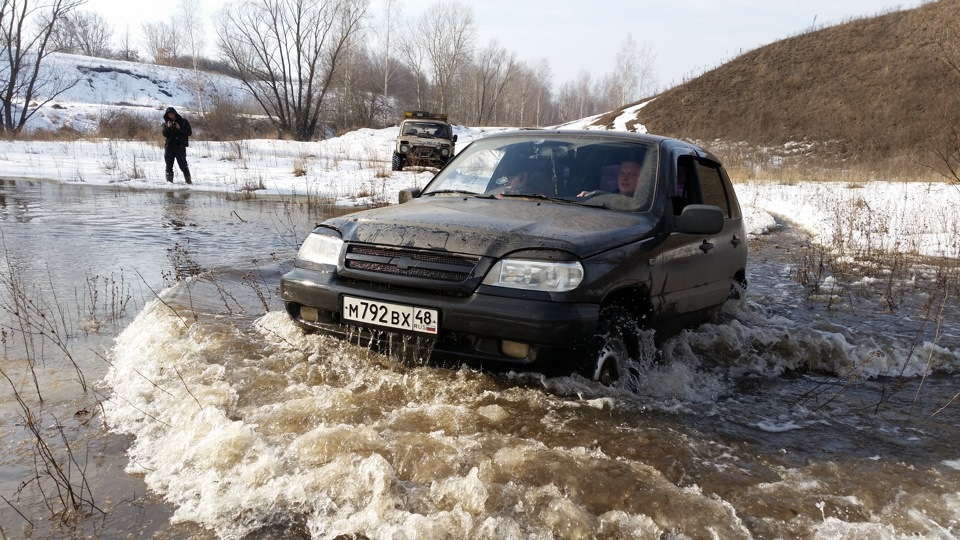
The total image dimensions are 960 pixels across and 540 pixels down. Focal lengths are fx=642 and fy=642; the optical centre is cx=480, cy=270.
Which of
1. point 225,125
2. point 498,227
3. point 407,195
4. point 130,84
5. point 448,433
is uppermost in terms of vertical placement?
point 130,84

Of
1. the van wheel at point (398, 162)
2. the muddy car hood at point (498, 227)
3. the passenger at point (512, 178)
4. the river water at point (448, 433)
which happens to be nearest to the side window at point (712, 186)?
the river water at point (448, 433)

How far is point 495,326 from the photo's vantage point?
3031 mm

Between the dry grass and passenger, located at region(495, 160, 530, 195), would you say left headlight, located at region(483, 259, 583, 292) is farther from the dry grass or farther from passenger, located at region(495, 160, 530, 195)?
the dry grass

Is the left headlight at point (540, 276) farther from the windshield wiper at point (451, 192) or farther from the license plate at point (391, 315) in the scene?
the windshield wiper at point (451, 192)

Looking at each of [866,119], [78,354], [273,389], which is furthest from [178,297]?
[866,119]

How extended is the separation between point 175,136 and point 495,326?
1476 cm

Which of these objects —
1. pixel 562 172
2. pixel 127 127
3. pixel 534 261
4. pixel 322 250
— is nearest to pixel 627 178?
pixel 562 172

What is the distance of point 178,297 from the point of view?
208 inches

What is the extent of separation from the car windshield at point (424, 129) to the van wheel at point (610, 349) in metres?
19.7

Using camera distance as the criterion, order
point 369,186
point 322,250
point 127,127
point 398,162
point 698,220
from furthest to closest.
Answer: point 127,127 → point 398,162 → point 369,186 → point 698,220 → point 322,250

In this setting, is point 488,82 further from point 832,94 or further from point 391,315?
point 391,315

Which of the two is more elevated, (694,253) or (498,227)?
(498,227)

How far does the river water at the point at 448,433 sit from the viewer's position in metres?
2.37

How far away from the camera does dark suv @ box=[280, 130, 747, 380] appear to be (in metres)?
3.06
